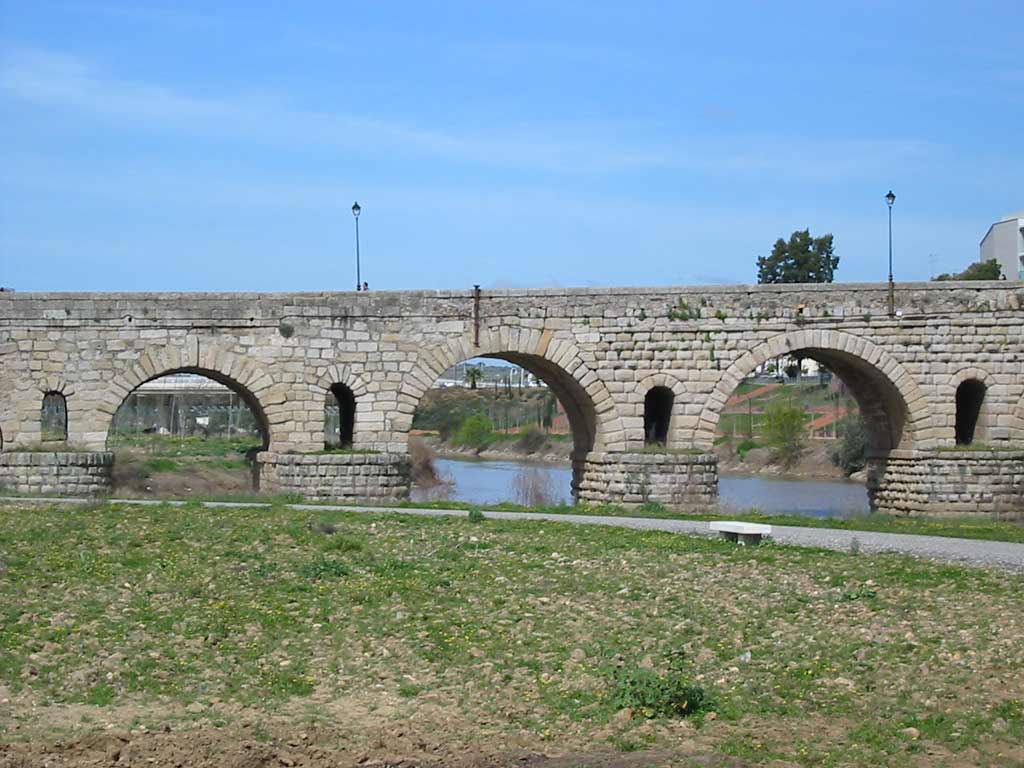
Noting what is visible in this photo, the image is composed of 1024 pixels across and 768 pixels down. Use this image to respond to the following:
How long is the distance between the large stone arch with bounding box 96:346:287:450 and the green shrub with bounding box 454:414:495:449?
5147 centimetres

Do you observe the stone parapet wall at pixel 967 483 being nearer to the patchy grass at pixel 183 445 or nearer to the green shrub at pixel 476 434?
the patchy grass at pixel 183 445

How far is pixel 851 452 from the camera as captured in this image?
5156cm

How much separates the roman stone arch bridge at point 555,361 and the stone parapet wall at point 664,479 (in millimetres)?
28

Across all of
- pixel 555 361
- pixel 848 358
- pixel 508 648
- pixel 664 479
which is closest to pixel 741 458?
pixel 848 358

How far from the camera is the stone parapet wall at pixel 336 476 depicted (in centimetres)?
2459

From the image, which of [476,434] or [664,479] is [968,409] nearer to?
[664,479]

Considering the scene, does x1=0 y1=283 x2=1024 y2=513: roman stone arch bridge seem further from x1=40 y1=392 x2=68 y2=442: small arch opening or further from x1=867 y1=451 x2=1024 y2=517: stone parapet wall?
x1=40 y1=392 x2=68 y2=442: small arch opening

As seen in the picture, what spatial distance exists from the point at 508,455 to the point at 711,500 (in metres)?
47.9

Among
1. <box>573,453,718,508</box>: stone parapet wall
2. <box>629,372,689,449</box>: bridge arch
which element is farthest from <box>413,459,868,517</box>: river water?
<box>629,372,689,449</box>: bridge arch

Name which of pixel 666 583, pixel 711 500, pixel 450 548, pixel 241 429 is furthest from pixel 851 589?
pixel 241 429

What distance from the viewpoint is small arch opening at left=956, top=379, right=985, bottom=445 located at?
26312 millimetres

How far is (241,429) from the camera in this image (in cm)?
6975

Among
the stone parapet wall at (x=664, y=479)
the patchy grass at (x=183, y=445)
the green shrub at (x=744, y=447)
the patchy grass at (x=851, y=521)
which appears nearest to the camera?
the patchy grass at (x=851, y=521)

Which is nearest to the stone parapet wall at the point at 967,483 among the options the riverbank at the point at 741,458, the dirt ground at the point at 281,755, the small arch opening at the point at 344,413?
the small arch opening at the point at 344,413
